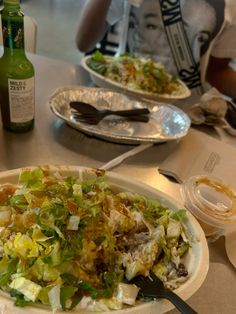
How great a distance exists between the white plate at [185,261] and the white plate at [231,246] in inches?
4.8

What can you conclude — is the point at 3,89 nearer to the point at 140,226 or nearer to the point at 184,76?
the point at 140,226

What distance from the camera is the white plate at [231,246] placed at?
59 cm

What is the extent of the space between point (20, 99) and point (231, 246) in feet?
1.75

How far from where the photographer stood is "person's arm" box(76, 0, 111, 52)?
1.39 m

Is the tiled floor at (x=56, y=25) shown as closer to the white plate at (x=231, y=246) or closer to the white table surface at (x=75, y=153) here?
the white table surface at (x=75, y=153)

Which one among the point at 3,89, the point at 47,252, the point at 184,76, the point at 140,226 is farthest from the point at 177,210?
the point at 184,76

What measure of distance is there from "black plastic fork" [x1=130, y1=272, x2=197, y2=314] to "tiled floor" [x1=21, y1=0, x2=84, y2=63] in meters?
2.98

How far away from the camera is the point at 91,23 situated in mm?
1441

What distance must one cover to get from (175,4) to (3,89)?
0.92 meters

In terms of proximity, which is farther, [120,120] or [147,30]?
[147,30]

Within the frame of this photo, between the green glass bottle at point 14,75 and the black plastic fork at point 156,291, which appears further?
the green glass bottle at point 14,75

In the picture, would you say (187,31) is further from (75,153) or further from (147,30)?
(75,153)

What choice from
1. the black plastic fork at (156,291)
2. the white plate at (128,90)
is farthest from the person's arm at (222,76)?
the black plastic fork at (156,291)

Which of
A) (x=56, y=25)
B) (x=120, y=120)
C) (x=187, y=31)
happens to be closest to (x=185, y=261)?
(x=120, y=120)
